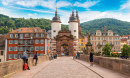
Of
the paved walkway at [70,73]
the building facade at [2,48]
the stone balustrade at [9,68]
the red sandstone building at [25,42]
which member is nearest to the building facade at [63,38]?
the red sandstone building at [25,42]

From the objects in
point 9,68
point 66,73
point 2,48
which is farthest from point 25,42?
point 9,68

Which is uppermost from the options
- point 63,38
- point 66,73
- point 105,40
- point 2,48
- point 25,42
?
point 63,38

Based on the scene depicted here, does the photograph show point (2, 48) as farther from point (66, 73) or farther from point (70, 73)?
point (70, 73)

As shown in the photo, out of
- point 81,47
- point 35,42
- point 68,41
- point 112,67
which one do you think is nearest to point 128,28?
point 81,47

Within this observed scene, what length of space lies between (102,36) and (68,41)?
24092 millimetres

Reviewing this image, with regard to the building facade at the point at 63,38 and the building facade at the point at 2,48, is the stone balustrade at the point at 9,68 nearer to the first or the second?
the building facade at the point at 63,38

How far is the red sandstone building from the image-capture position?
68.4 meters

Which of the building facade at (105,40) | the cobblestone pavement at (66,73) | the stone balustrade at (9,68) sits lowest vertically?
the cobblestone pavement at (66,73)

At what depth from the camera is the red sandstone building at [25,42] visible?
6838 cm

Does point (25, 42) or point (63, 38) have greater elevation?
point (63, 38)

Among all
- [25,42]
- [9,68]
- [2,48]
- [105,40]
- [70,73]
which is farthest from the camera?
[105,40]

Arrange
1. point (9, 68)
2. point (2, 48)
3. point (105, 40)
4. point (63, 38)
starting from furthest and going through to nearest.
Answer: point (105, 40)
point (63, 38)
point (2, 48)
point (9, 68)

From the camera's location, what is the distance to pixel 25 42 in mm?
71000

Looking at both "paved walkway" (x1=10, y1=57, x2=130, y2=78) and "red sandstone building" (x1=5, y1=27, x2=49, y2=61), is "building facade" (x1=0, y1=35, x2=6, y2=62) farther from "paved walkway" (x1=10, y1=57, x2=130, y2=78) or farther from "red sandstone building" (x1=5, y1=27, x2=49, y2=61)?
"paved walkway" (x1=10, y1=57, x2=130, y2=78)
